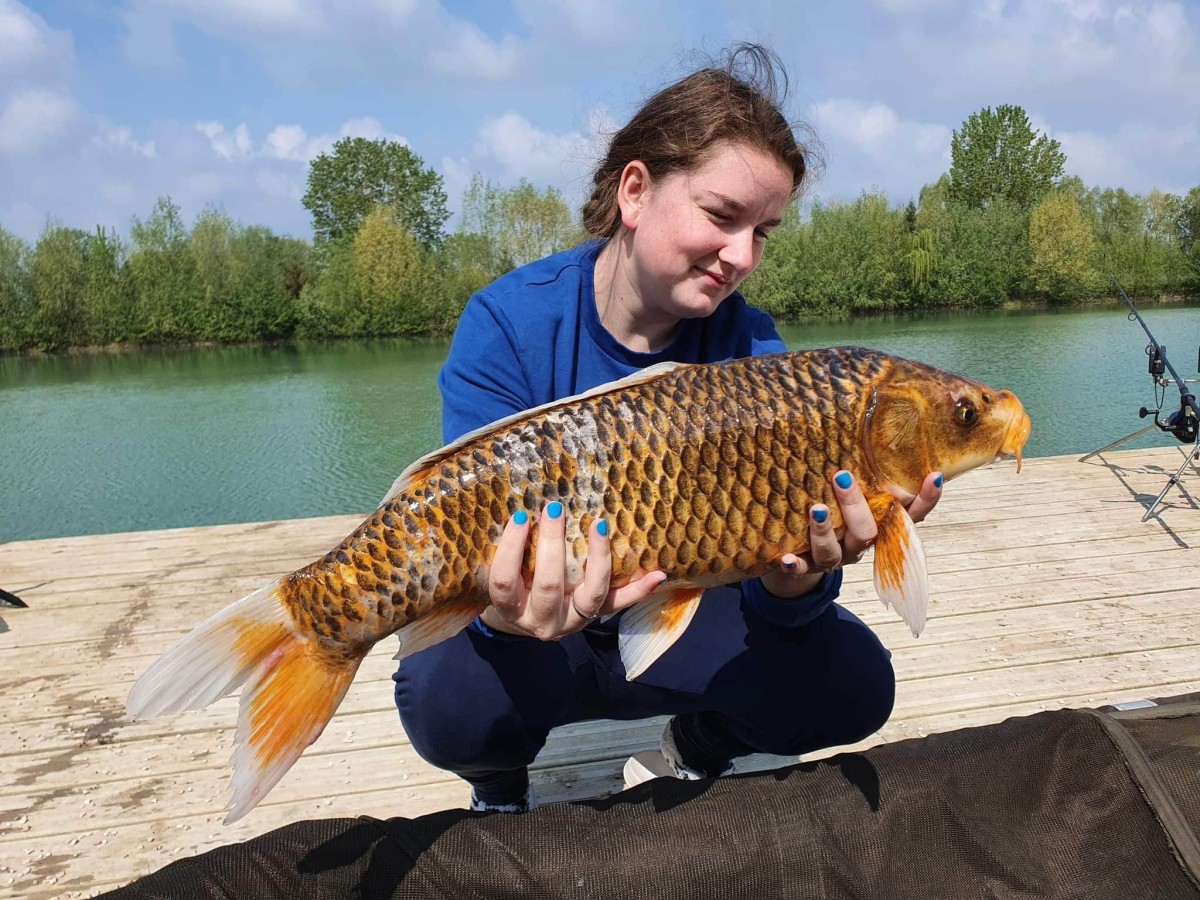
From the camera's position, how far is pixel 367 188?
1190 inches

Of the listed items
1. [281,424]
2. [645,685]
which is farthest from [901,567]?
[281,424]

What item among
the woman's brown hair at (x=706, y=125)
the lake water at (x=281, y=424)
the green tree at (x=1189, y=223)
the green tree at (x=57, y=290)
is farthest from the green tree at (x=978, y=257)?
the woman's brown hair at (x=706, y=125)

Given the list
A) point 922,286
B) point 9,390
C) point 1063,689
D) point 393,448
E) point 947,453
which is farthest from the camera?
point 922,286

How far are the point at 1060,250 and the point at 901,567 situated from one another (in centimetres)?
2557

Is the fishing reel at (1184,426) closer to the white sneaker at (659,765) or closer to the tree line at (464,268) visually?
the white sneaker at (659,765)

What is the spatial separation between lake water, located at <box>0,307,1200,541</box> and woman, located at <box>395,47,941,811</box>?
527cm

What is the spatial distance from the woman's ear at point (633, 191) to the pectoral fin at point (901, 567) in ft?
1.80

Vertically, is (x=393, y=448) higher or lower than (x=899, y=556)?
lower

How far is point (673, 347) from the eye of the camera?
1423 mm

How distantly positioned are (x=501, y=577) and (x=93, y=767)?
1.12 metres

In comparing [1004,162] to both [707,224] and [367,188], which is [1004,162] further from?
[707,224]

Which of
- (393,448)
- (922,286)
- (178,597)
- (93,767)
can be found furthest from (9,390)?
(922,286)

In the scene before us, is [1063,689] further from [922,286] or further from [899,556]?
[922,286]

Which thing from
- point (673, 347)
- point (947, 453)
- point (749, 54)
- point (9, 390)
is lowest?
point (9, 390)
